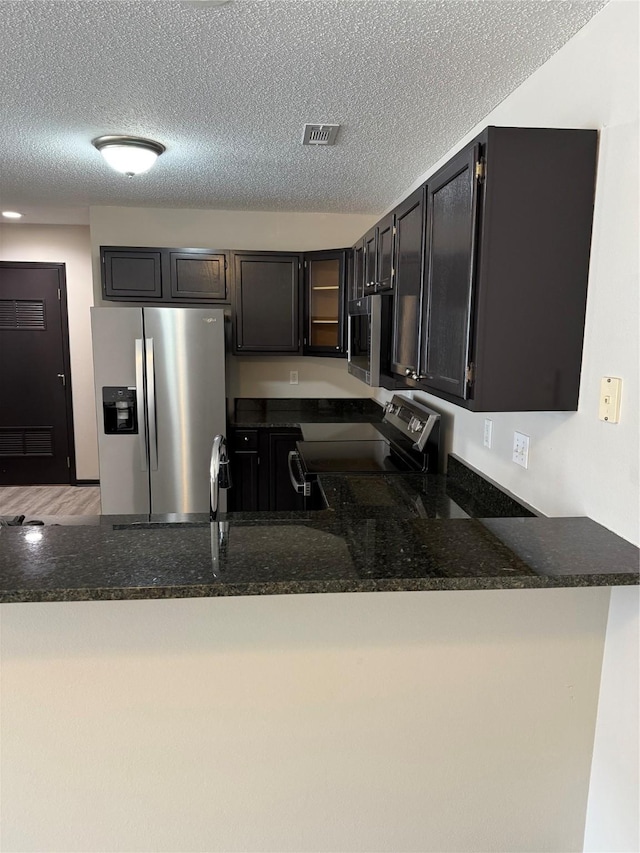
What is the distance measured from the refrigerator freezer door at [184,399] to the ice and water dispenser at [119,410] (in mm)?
125

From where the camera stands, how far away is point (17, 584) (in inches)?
41.7

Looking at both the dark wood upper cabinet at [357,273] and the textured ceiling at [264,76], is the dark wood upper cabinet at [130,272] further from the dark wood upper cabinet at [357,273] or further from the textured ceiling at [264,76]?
the dark wood upper cabinet at [357,273]

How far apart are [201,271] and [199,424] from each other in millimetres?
1092

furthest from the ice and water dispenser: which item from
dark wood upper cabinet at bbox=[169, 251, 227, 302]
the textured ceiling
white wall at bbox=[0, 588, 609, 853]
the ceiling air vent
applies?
white wall at bbox=[0, 588, 609, 853]

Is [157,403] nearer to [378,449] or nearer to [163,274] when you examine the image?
[163,274]

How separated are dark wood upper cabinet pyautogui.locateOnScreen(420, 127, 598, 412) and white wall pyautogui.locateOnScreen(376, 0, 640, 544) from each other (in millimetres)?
47

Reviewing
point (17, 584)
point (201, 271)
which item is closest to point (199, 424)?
point (201, 271)

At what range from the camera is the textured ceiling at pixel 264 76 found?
1466 mm

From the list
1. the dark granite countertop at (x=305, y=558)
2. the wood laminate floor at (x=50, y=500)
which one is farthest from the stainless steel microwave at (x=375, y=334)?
the wood laminate floor at (x=50, y=500)

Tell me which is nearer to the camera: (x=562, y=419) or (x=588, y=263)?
(x=588, y=263)

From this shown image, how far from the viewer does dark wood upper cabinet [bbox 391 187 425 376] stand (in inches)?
79.5

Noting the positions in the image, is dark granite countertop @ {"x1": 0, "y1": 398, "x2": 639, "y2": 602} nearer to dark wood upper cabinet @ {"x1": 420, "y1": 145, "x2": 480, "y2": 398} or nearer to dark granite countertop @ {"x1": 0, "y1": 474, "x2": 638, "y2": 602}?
dark granite countertop @ {"x1": 0, "y1": 474, "x2": 638, "y2": 602}

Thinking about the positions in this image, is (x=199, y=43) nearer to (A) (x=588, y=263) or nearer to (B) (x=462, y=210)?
(B) (x=462, y=210)

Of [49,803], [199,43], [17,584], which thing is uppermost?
[199,43]
